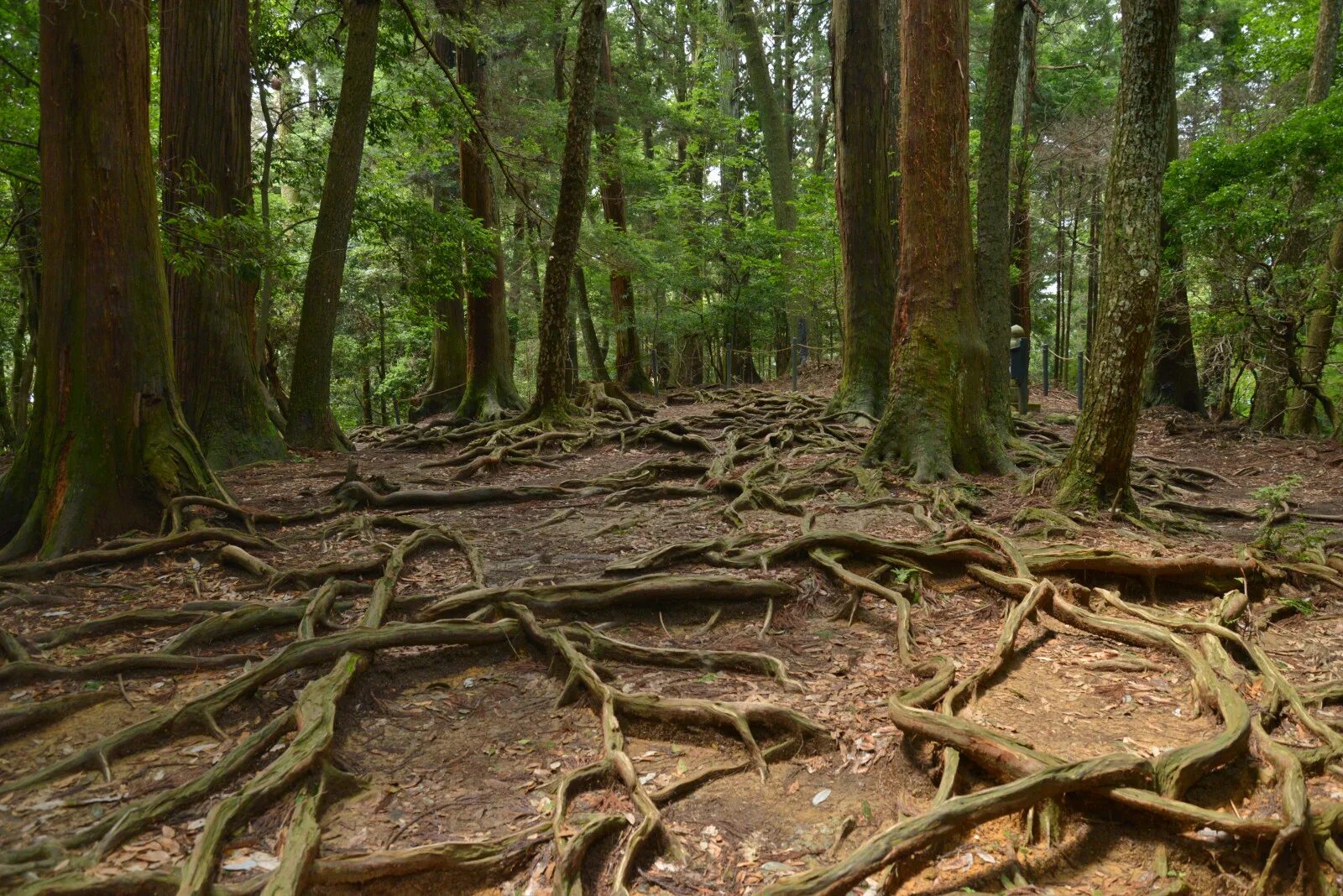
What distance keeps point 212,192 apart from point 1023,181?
1506 centimetres

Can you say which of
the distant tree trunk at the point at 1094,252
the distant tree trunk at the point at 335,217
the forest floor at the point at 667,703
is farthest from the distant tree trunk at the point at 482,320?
the distant tree trunk at the point at 1094,252

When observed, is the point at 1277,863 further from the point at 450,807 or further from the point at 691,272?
the point at 691,272

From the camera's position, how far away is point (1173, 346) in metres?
13.0

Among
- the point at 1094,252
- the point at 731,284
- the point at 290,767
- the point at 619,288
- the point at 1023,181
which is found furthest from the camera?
the point at 731,284

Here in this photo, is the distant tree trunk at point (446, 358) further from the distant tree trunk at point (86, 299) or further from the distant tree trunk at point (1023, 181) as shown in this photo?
the distant tree trunk at point (1023, 181)

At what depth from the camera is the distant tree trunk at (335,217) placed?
10.3 m

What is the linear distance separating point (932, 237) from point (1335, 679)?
559 cm

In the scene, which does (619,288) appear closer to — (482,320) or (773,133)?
(482,320)

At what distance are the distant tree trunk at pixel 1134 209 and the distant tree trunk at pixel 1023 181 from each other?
29.4 ft

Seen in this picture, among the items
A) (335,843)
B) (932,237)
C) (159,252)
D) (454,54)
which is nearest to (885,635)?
(335,843)

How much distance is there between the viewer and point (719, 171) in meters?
28.3

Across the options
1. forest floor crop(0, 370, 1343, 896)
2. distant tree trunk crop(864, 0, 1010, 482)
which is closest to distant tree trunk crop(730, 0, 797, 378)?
→ distant tree trunk crop(864, 0, 1010, 482)

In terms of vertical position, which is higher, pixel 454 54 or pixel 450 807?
pixel 454 54

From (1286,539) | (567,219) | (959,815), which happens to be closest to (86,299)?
(959,815)
